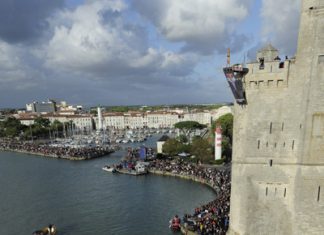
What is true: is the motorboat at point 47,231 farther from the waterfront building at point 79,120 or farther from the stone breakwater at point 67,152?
the waterfront building at point 79,120

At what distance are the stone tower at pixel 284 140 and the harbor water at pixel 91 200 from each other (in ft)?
36.6

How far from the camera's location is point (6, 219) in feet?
86.6

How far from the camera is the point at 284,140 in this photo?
13523mm

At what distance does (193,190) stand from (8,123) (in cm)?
8063

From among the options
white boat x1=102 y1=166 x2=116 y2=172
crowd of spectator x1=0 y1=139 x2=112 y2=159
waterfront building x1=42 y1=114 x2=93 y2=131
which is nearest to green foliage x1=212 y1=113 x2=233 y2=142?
crowd of spectator x1=0 y1=139 x2=112 y2=159

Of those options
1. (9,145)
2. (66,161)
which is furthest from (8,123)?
(66,161)

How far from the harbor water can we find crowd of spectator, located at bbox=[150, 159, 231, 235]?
151 centimetres

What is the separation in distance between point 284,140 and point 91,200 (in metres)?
23.4

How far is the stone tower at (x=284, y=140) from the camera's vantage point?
40.3ft

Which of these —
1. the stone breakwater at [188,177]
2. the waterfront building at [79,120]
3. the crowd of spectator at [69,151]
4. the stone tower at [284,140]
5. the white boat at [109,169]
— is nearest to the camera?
the stone tower at [284,140]

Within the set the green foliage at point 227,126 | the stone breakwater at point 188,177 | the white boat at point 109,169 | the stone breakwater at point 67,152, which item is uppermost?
the green foliage at point 227,126

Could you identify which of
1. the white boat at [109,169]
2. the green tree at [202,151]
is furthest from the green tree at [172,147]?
the white boat at [109,169]

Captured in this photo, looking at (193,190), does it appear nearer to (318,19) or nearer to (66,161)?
(318,19)

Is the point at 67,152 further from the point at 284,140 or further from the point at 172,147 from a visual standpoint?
the point at 284,140
